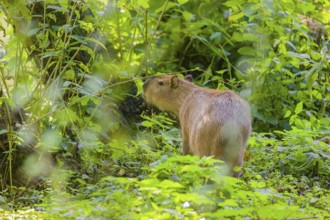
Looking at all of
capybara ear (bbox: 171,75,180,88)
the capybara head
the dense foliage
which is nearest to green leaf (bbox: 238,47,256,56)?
the dense foliage

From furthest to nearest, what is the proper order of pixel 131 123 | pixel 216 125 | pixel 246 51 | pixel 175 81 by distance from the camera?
pixel 246 51
pixel 131 123
pixel 175 81
pixel 216 125

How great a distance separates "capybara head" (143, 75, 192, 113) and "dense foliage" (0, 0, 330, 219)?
0.49 feet

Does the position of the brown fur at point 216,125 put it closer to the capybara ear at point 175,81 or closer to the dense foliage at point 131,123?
the dense foliage at point 131,123

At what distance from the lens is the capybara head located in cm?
636

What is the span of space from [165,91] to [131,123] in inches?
29.8

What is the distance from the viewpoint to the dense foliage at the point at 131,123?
381 cm

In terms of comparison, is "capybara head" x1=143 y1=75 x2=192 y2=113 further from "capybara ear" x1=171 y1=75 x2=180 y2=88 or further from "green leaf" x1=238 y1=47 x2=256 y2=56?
"green leaf" x1=238 y1=47 x2=256 y2=56

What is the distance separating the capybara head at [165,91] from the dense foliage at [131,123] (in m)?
0.15

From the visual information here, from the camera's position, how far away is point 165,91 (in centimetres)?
644

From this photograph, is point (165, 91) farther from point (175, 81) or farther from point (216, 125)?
point (216, 125)

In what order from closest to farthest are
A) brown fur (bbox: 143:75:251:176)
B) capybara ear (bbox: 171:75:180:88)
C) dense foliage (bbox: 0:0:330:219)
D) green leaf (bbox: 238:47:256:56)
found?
1. dense foliage (bbox: 0:0:330:219)
2. brown fur (bbox: 143:75:251:176)
3. capybara ear (bbox: 171:75:180:88)
4. green leaf (bbox: 238:47:256:56)

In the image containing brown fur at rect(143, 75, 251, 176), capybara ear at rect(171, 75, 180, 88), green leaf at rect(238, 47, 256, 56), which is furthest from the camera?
green leaf at rect(238, 47, 256, 56)

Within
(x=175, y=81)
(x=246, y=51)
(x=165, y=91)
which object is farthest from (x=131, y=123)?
(x=246, y=51)

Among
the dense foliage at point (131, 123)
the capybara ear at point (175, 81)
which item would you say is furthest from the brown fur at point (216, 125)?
the capybara ear at point (175, 81)
